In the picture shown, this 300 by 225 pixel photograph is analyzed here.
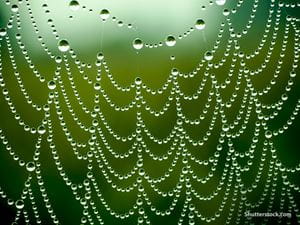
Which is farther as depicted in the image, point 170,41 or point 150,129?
point 150,129

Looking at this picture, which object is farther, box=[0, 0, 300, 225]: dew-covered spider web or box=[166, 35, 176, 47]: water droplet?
box=[0, 0, 300, 225]: dew-covered spider web

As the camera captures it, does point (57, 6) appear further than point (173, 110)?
No

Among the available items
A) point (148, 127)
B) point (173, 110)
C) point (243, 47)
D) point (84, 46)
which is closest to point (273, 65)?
point (243, 47)

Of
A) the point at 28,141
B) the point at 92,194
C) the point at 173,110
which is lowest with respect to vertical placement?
the point at 92,194

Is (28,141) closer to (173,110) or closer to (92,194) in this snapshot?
(92,194)

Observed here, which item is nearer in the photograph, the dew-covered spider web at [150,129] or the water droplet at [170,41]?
the water droplet at [170,41]

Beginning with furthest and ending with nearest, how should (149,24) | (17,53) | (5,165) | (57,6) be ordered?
1. (17,53)
2. (5,165)
3. (149,24)
4. (57,6)

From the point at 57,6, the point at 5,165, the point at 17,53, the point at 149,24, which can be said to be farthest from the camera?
the point at 17,53

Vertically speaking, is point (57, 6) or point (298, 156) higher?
point (57, 6)

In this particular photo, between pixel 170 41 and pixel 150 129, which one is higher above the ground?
pixel 170 41

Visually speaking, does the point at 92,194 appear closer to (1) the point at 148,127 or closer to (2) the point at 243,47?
(1) the point at 148,127
